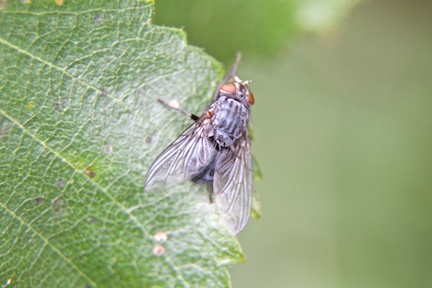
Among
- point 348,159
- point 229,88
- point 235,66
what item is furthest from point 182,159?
point 348,159

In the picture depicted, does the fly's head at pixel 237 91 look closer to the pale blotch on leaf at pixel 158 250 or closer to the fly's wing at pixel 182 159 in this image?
the fly's wing at pixel 182 159

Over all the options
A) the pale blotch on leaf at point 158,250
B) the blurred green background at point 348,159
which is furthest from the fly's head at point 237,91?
the blurred green background at point 348,159

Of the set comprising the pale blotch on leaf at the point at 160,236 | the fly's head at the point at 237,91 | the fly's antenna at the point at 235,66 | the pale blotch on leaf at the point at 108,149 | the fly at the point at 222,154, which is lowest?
the pale blotch on leaf at the point at 160,236

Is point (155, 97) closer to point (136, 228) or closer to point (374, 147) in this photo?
point (136, 228)

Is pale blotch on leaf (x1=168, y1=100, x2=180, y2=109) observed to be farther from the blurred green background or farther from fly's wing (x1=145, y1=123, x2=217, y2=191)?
the blurred green background

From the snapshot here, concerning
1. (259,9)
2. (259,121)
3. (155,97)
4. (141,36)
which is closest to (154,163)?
(155,97)

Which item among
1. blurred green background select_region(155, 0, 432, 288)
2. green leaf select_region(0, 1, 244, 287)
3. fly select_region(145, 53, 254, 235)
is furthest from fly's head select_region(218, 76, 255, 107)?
blurred green background select_region(155, 0, 432, 288)

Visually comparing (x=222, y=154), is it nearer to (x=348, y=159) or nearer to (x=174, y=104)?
(x=174, y=104)
